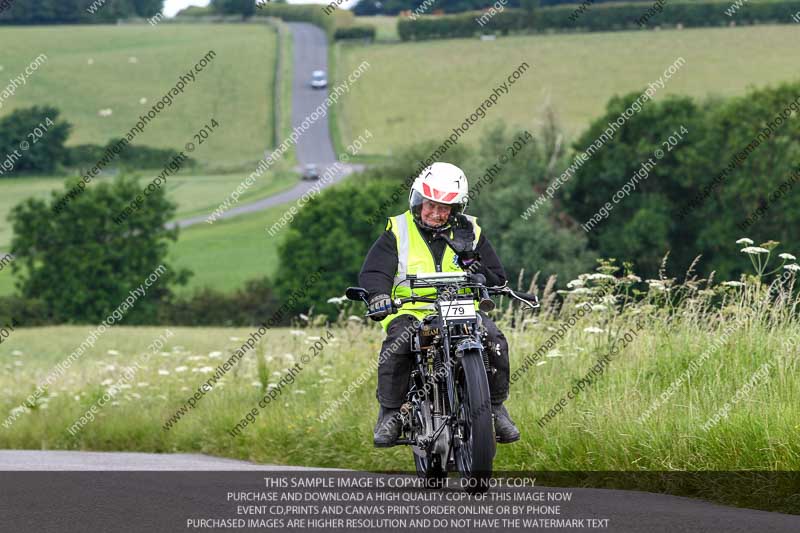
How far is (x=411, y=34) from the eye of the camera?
113 metres

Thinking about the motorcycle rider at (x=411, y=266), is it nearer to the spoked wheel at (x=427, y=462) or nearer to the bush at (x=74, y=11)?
the spoked wheel at (x=427, y=462)

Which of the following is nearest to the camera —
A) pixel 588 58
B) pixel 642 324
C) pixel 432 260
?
pixel 432 260

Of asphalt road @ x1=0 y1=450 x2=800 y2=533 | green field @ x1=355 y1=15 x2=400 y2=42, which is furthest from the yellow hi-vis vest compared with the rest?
green field @ x1=355 y1=15 x2=400 y2=42

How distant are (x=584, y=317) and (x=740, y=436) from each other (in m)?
4.00

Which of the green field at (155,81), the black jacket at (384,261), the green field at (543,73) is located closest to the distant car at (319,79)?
the green field at (543,73)

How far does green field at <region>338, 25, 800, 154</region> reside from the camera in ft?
292

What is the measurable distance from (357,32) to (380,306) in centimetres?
10953

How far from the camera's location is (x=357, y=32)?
11525 cm

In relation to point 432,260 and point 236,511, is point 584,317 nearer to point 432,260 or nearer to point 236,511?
point 432,260

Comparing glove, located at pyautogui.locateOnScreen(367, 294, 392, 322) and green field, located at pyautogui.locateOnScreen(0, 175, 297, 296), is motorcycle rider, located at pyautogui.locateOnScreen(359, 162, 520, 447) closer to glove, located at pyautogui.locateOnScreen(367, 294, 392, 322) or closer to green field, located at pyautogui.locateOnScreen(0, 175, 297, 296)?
glove, located at pyautogui.locateOnScreen(367, 294, 392, 322)

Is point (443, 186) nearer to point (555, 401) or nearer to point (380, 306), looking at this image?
point (380, 306)

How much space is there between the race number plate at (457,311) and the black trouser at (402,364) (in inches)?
11.2

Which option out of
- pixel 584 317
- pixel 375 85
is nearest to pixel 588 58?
pixel 375 85

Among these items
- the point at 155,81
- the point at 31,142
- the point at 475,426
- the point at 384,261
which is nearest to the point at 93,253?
the point at 31,142
